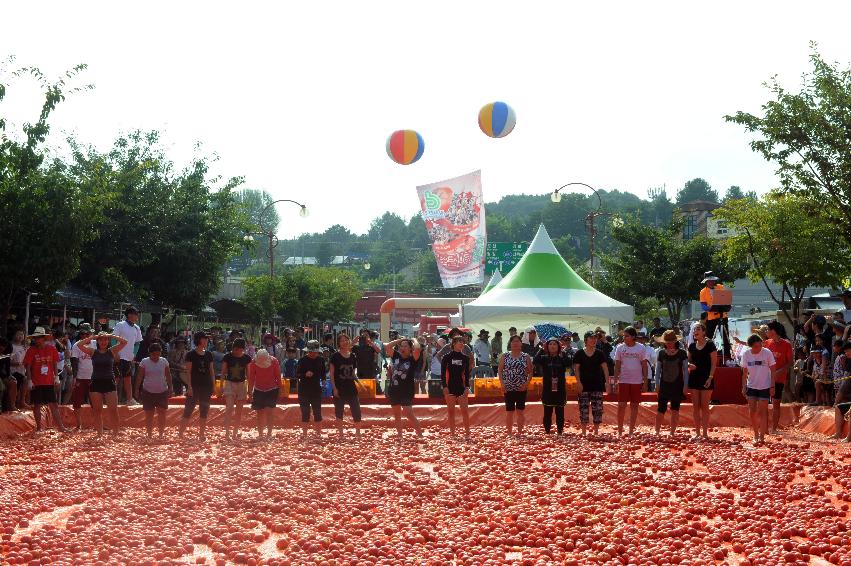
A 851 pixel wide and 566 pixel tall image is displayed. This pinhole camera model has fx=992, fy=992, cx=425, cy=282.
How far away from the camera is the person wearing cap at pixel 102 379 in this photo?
16.2 m

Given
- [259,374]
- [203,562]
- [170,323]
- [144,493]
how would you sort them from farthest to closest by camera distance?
[170,323]
[259,374]
[144,493]
[203,562]

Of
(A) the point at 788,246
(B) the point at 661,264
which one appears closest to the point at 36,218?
(A) the point at 788,246

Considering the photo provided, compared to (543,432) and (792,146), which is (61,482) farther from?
(792,146)

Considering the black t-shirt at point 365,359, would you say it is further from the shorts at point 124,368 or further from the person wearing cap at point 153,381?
the person wearing cap at point 153,381

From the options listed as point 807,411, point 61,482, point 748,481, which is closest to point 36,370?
point 61,482

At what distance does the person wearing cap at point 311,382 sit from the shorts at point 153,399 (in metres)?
2.22

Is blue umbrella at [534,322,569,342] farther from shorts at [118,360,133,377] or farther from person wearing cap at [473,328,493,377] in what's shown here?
shorts at [118,360,133,377]

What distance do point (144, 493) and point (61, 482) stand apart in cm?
139

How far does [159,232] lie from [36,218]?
10.2 metres

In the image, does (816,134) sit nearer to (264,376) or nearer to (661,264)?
(264,376)

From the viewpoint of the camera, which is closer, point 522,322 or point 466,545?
point 466,545

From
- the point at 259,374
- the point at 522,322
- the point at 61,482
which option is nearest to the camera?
the point at 61,482

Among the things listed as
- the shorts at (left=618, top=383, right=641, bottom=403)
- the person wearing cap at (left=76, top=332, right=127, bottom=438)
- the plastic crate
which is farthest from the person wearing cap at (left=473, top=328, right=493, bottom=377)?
the person wearing cap at (left=76, top=332, right=127, bottom=438)

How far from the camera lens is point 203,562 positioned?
783cm
